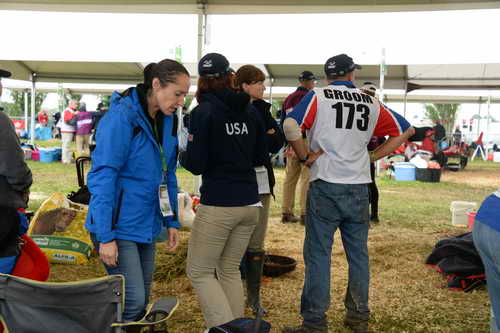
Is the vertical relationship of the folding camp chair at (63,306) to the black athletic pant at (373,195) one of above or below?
above

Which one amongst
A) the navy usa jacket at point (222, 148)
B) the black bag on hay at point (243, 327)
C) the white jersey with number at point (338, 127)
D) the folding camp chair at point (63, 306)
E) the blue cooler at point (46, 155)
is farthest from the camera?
the blue cooler at point (46, 155)

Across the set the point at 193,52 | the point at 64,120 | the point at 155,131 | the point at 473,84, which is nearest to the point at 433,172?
the point at 473,84

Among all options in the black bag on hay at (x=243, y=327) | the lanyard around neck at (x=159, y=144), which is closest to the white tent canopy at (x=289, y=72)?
the lanyard around neck at (x=159, y=144)

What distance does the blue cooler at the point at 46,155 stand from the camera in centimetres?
1429

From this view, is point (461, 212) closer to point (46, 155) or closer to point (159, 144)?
point (159, 144)

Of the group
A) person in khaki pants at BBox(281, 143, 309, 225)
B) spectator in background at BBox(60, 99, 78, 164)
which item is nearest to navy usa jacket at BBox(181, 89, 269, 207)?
person in khaki pants at BBox(281, 143, 309, 225)

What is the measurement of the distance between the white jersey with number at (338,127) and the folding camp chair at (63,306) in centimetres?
165

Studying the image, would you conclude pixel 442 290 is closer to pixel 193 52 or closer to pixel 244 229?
pixel 244 229

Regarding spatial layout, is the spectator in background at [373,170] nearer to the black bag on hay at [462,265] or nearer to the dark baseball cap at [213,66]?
the black bag on hay at [462,265]

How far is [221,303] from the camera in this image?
2.53 m

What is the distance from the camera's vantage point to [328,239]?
10.1ft

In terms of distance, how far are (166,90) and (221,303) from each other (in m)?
1.11

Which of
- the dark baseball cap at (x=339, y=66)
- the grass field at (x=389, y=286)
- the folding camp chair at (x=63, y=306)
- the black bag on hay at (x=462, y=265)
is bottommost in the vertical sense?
the grass field at (x=389, y=286)

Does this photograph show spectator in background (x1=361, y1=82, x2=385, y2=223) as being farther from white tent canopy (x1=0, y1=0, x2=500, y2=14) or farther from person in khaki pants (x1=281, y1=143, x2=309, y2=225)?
white tent canopy (x1=0, y1=0, x2=500, y2=14)
